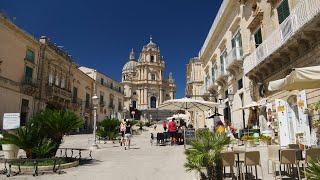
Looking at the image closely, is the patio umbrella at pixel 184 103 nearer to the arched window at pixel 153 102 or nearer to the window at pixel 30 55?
the window at pixel 30 55

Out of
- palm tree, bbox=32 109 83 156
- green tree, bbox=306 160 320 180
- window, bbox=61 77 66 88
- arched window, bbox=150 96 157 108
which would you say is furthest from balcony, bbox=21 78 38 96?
arched window, bbox=150 96 157 108

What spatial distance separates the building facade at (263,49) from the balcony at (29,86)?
55.6 feet

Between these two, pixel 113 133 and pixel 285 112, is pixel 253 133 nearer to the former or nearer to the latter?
pixel 285 112

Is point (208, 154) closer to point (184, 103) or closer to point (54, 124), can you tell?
point (54, 124)

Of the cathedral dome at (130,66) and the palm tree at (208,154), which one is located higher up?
the cathedral dome at (130,66)

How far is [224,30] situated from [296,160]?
18.8 m

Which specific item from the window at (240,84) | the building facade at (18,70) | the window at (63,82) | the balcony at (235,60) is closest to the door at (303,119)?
the balcony at (235,60)

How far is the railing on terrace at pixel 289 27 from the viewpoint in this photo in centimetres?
988

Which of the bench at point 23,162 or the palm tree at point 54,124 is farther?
the palm tree at point 54,124

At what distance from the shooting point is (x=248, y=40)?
704 inches

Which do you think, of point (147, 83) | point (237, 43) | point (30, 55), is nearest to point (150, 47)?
point (147, 83)

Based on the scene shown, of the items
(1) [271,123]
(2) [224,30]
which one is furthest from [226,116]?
(1) [271,123]

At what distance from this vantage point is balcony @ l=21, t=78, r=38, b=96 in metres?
26.1

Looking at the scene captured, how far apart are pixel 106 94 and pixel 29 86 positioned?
84.5 feet
